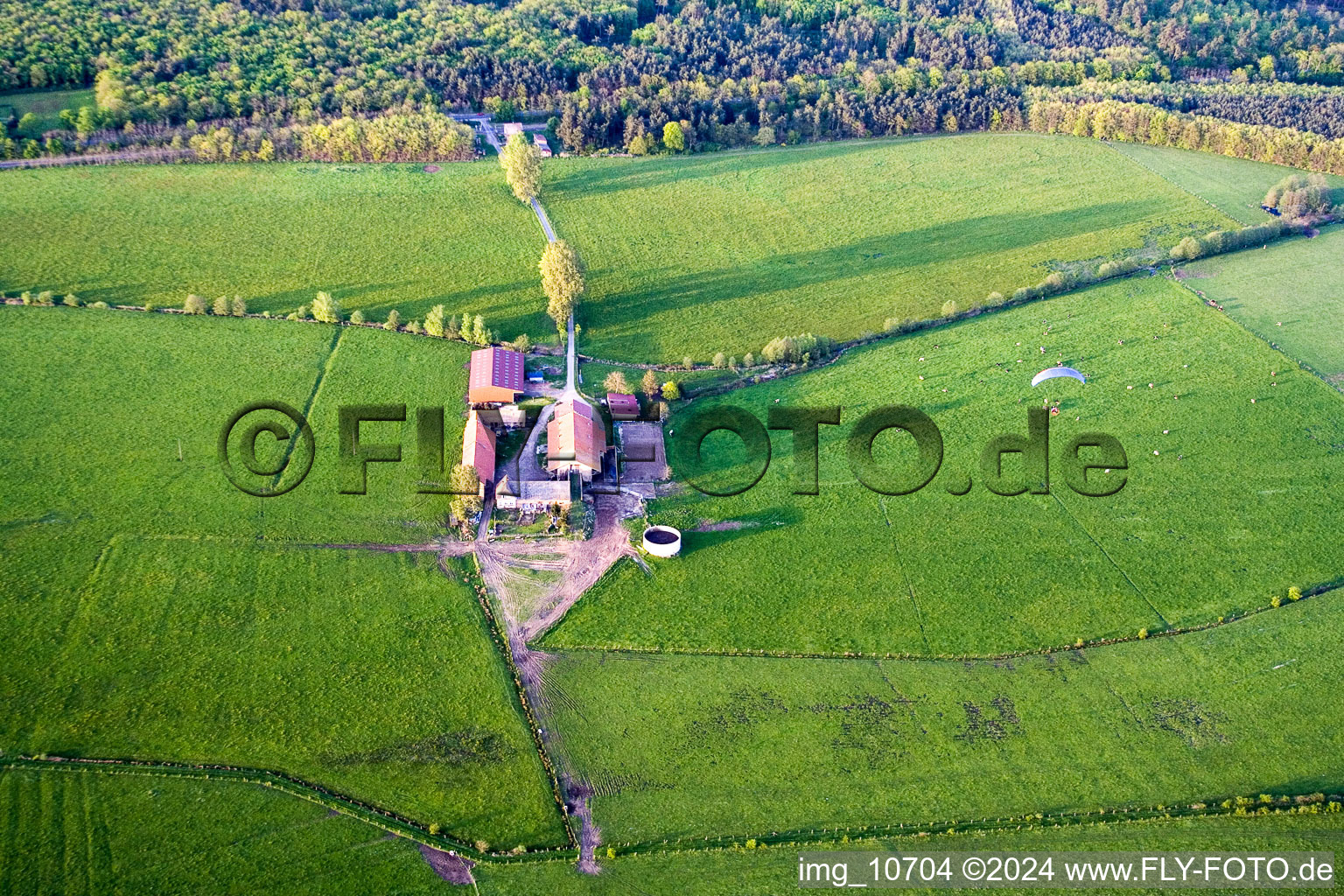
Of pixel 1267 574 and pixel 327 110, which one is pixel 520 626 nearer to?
pixel 1267 574

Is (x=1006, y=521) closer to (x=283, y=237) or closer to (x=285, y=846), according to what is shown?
(x=285, y=846)

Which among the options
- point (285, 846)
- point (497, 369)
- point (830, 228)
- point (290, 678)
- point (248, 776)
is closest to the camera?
point (285, 846)

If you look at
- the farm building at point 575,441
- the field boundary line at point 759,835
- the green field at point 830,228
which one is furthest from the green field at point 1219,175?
the farm building at point 575,441

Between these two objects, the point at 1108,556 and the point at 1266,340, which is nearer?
the point at 1108,556

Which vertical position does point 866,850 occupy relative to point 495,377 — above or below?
below

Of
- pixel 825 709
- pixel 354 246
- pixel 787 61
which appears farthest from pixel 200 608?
pixel 787 61

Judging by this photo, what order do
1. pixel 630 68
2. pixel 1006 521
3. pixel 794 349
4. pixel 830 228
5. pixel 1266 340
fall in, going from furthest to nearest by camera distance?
pixel 630 68 → pixel 830 228 → pixel 1266 340 → pixel 794 349 → pixel 1006 521

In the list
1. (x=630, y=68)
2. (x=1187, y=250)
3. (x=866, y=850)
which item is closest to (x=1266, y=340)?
(x=1187, y=250)
